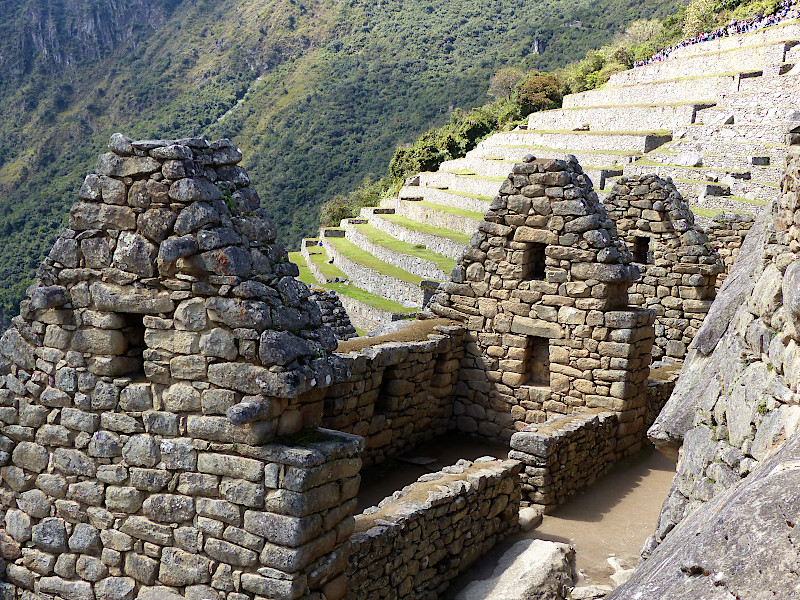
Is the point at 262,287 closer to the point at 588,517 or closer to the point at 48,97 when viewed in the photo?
the point at 588,517

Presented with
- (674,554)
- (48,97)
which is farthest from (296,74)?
(674,554)

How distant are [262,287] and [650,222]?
22.9 feet

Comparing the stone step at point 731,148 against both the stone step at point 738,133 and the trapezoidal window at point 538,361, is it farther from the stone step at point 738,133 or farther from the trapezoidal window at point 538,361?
the trapezoidal window at point 538,361

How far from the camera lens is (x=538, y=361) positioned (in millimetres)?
7941

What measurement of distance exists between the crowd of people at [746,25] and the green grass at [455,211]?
17.3m

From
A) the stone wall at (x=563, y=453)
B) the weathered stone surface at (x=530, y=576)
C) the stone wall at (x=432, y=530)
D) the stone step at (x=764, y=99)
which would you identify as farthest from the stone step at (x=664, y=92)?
the weathered stone surface at (x=530, y=576)

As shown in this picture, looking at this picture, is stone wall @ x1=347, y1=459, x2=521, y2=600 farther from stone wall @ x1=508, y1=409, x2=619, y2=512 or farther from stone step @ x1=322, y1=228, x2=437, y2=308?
stone step @ x1=322, y1=228, x2=437, y2=308

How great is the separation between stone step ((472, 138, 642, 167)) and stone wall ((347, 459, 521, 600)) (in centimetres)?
2411

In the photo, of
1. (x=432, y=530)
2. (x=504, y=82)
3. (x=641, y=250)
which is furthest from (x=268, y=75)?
(x=432, y=530)

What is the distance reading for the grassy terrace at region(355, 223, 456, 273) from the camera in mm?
28772

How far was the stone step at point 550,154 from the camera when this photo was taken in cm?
3472

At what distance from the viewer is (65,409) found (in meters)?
4.54

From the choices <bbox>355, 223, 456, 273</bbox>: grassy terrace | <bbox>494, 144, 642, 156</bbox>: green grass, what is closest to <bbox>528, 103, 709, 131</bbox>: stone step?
<bbox>494, 144, 642, 156</bbox>: green grass

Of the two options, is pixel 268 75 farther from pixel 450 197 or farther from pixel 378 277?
pixel 378 277
